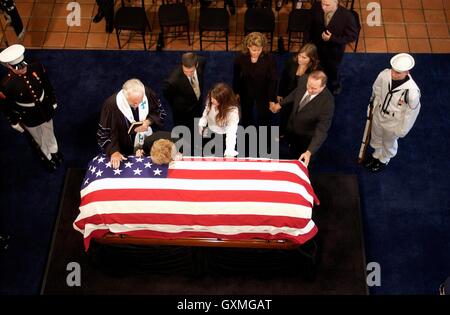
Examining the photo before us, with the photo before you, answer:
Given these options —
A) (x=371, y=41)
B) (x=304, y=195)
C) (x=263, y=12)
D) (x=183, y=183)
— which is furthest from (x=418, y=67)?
(x=183, y=183)

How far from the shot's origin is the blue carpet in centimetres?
570

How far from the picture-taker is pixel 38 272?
5648mm

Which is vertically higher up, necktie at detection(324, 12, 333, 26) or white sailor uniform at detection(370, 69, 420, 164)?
necktie at detection(324, 12, 333, 26)

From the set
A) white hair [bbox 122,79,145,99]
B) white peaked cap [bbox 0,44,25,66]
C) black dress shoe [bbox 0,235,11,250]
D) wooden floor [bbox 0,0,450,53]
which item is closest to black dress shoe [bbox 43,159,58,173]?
black dress shoe [bbox 0,235,11,250]

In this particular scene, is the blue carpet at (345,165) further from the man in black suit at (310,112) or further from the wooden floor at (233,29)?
the man in black suit at (310,112)

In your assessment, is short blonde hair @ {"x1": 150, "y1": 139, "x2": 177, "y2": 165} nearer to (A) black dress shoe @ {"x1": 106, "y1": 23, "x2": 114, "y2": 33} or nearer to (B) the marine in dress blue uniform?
(B) the marine in dress blue uniform

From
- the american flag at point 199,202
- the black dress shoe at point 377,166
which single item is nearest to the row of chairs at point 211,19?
the black dress shoe at point 377,166

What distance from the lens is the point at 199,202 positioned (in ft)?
15.6

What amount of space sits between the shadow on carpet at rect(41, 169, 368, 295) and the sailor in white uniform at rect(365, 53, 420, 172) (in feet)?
3.34

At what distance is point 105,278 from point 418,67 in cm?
463

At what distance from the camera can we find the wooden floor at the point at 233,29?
760 cm

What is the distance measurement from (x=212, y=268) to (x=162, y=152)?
1.28 meters

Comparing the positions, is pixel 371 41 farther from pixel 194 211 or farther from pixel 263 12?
pixel 194 211

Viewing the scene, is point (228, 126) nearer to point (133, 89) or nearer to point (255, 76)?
point (255, 76)
